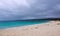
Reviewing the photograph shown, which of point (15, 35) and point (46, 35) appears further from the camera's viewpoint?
point (15, 35)

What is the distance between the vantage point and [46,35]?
8844 mm

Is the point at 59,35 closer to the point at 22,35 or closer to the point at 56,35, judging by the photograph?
the point at 56,35

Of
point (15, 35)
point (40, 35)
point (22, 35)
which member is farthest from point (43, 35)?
point (15, 35)

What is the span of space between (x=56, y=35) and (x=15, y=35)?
11.2 ft

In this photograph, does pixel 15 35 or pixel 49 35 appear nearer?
pixel 49 35

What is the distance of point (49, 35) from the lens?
28.8ft

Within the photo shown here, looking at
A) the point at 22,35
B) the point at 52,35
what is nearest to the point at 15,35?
the point at 22,35

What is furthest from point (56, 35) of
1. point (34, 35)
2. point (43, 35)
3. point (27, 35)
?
point (27, 35)

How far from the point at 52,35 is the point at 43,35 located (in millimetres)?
679

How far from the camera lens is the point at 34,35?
9203 mm

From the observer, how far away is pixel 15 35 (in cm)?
989

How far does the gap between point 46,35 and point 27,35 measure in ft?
5.09

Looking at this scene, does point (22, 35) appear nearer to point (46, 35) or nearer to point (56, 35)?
point (46, 35)

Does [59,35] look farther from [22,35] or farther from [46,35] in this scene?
[22,35]
